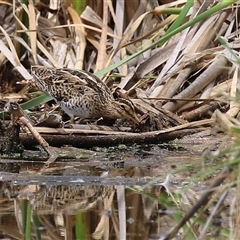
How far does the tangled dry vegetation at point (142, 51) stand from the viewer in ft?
21.7

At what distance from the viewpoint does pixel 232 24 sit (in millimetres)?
7207

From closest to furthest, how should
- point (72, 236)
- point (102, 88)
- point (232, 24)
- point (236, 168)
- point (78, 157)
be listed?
point (236, 168) < point (72, 236) < point (78, 157) < point (102, 88) < point (232, 24)

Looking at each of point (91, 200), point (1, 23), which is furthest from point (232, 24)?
point (91, 200)

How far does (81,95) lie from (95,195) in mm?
2261

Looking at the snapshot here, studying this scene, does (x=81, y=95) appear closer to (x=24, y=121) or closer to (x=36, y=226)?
(x=24, y=121)

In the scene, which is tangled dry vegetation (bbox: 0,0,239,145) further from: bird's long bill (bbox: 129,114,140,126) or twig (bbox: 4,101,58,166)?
twig (bbox: 4,101,58,166)

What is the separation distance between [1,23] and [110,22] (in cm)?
113

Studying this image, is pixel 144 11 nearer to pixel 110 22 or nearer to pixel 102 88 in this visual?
pixel 110 22

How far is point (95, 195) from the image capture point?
446 centimetres

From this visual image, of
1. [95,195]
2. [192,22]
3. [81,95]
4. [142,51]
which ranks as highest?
[192,22]

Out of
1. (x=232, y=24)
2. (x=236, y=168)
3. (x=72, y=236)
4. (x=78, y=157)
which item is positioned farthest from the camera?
(x=232, y=24)

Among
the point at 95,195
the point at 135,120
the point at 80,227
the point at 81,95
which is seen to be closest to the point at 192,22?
the point at 135,120

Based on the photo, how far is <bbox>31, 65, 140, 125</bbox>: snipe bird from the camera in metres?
6.52

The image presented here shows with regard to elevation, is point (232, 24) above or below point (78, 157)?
above
